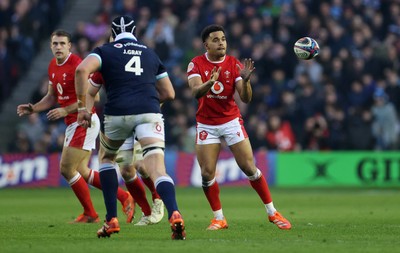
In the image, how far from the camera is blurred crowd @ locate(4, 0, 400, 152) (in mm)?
28859

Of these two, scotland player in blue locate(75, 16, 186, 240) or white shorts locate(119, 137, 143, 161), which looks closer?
scotland player in blue locate(75, 16, 186, 240)

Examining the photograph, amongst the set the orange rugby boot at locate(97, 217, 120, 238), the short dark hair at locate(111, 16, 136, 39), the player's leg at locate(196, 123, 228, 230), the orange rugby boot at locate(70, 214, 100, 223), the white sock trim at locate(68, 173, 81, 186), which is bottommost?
the orange rugby boot at locate(70, 214, 100, 223)

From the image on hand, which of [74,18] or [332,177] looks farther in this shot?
[74,18]

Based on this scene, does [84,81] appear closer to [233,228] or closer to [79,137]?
[233,228]

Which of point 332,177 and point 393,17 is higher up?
point 393,17

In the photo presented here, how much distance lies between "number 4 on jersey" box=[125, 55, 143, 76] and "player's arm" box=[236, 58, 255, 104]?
A: 1668 millimetres

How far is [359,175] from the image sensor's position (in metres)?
27.9

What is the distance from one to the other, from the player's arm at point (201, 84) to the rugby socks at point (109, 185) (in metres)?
1.56

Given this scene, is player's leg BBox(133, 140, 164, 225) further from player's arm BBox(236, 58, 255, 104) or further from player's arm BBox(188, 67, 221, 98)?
player's arm BBox(236, 58, 255, 104)

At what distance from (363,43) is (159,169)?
19038mm

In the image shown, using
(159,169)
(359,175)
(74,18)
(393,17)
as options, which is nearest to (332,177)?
(359,175)

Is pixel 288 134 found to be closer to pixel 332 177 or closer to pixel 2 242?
pixel 332 177

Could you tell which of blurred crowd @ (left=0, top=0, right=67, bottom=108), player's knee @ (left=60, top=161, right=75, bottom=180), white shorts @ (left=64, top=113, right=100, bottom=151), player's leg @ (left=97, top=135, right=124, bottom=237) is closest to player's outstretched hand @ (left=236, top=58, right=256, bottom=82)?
player's leg @ (left=97, top=135, right=124, bottom=237)

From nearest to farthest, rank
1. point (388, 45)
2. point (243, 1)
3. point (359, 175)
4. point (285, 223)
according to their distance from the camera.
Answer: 1. point (285, 223)
2. point (359, 175)
3. point (388, 45)
4. point (243, 1)
